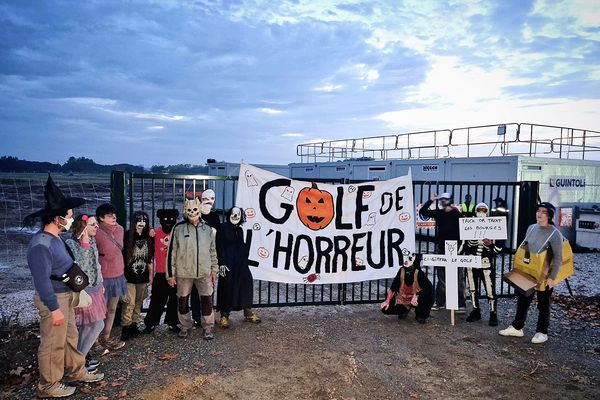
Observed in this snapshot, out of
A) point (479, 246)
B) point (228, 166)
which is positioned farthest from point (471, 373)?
point (228, 166)

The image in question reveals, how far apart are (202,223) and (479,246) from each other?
449 cm

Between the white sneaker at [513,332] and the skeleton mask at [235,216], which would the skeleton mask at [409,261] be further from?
the skeleton mask at [235,216]

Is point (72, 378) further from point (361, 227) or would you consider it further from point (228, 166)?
point (228, 166)

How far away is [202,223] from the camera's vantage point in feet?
18.9

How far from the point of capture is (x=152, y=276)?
5.66 metres

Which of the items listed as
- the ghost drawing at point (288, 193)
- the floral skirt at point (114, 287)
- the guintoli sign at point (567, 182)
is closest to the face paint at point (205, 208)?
the ghost drawing at point (288, 193)

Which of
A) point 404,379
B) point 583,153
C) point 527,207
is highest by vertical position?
point 583,153

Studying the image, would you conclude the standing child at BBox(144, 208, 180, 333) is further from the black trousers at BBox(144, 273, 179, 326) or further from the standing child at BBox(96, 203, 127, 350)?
the standing child at BBox(96, 203, 127, 350)

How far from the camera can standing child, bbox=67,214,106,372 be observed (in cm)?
446

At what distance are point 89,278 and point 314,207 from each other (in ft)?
11.9

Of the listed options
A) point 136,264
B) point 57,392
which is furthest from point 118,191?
point 57,392

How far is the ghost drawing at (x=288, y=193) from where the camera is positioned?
22.2 ft

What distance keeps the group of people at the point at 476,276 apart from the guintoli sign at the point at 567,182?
842 cm

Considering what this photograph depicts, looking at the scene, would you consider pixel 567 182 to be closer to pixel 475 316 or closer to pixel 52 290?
pixel 475 316
